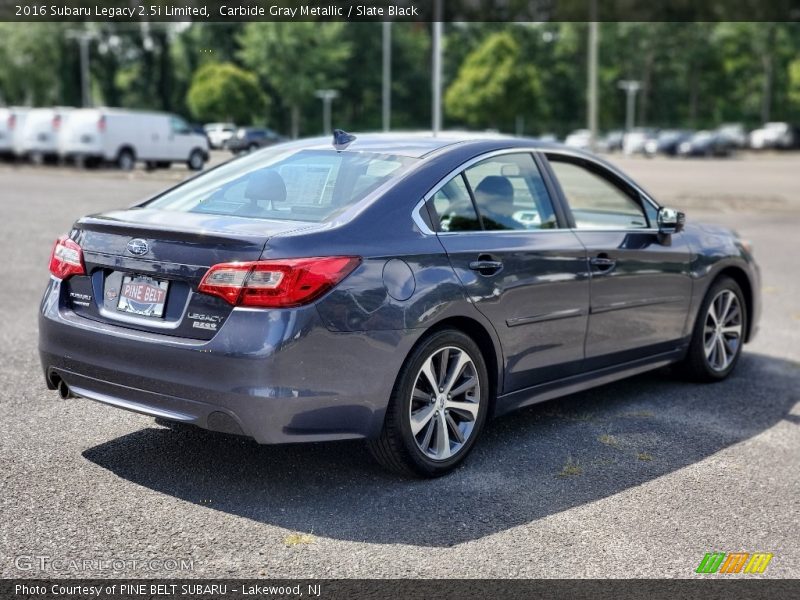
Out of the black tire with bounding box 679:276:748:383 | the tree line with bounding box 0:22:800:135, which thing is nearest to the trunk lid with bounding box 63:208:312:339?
the black tire with bounding box 679:276:748:383

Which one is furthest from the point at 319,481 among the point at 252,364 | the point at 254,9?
the point at 254,9

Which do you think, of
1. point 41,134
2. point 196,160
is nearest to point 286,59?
point 196,160

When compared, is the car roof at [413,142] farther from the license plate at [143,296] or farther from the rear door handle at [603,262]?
the license plate at [143,296]

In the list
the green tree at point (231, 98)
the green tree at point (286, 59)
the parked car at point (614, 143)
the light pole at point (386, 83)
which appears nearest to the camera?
the green tree at point (231, 98)

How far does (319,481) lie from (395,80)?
76222mm

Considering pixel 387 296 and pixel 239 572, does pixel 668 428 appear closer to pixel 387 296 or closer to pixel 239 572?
pixel 387 296

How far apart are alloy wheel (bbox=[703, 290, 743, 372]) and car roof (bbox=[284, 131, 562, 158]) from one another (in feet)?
6.24

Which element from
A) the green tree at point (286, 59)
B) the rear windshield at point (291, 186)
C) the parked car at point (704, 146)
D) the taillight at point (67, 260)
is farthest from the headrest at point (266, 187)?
the parked car at point (704, 146)

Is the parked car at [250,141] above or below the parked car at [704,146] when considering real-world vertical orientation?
above

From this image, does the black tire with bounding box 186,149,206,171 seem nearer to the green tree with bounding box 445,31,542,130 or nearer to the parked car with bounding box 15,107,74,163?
the parked car with bounding box 15,107,74,163

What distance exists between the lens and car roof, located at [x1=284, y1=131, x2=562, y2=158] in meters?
5.12

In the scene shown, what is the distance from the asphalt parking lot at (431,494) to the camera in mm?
3787

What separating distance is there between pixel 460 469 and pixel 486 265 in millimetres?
991

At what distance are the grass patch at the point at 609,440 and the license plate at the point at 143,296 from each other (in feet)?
8.12
